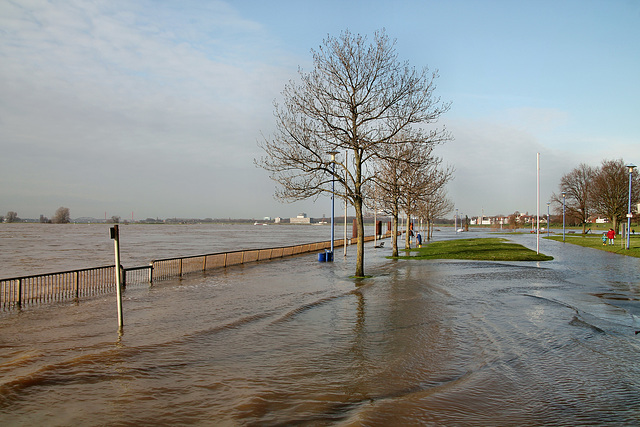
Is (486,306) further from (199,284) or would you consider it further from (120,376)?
(199,284)

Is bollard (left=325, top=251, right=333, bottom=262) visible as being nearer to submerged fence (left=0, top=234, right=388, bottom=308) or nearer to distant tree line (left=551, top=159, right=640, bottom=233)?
submerged fence (left=0, top=234, right=388, bottom=308)

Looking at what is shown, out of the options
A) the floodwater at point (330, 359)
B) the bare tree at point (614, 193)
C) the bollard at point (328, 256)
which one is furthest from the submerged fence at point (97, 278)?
the bare tree at point (614, 193)

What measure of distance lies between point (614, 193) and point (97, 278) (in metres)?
64.4

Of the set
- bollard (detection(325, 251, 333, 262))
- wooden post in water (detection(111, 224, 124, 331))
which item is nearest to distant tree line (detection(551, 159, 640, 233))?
bollard (detection(325, 251, 333, 262))

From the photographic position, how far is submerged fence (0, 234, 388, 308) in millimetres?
15492

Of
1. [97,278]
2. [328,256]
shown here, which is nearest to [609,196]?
[328,256]

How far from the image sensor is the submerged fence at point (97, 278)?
1549cm

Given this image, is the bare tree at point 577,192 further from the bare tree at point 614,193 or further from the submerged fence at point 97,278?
the submerged fence at point 97,278

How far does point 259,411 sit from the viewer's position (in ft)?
19.4

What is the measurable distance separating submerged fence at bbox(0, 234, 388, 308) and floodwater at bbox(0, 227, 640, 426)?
140 centimetres

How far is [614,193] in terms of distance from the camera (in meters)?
61.2

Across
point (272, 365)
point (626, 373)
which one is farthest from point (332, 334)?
point (626, 373)

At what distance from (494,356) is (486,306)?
5185 mm

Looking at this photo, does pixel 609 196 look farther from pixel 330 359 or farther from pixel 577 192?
pixel 330 359
